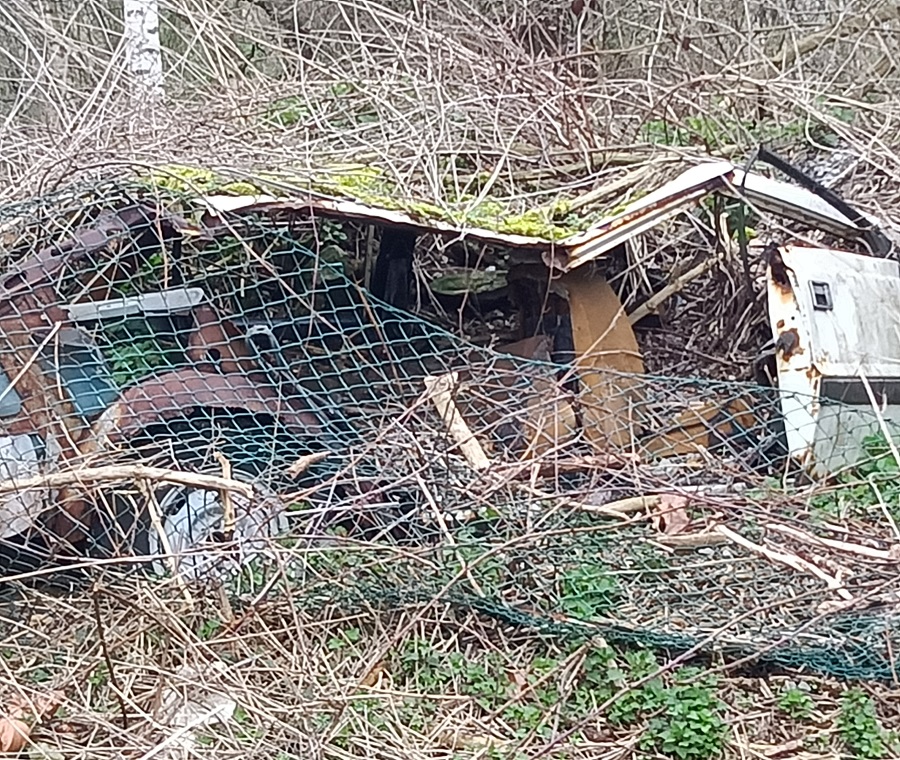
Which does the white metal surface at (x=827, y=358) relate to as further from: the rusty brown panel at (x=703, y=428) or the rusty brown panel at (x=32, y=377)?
the rusty brown panel at (x=32, y=377)

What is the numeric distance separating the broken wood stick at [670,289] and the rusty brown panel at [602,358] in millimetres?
516

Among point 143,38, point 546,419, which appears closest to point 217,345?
point 546,419

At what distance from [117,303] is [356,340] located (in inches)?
42.5

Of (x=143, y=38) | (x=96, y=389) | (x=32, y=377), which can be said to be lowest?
(x=96, y=389)

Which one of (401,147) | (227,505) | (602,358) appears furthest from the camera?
(401,147)

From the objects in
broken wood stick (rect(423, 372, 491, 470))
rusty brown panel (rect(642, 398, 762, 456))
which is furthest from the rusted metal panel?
rusty brown panel (rect(642, 398, 762, 456))

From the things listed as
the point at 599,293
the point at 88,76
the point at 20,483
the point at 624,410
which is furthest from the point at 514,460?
the point at 88,76

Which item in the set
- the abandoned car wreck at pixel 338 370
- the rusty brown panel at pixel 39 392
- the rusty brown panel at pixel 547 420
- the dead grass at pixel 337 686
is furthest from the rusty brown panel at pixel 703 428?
the rusty brown panel at pixel 39 392

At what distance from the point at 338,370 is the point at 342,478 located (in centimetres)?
76

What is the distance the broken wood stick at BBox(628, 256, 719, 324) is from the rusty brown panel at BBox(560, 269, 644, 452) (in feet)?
1.69

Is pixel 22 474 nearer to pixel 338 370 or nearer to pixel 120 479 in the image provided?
pixel 120 479

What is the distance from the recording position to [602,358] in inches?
184

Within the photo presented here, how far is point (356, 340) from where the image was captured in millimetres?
4543

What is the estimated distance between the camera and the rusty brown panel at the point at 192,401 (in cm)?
376
